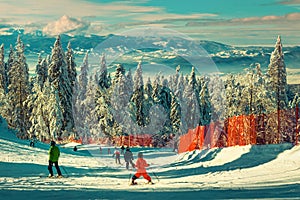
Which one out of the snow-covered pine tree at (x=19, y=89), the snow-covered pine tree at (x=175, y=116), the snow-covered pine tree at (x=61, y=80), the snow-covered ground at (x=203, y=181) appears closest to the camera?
the snow-covered ground at (x=203, y=181)

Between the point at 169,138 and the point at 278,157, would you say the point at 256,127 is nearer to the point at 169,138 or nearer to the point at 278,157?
the point at 278,157

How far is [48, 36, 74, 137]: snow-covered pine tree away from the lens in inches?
2458

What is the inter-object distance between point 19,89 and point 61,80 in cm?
633

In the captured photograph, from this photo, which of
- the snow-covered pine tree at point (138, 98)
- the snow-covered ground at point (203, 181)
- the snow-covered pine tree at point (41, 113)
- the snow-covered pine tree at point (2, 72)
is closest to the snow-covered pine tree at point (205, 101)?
the snow-covered pine tree at point (138, 98)

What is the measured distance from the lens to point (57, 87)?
207 ft

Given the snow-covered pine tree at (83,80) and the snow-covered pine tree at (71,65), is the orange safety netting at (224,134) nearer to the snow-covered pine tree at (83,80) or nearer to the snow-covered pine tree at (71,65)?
the snow-covered pine tree at (83,80)

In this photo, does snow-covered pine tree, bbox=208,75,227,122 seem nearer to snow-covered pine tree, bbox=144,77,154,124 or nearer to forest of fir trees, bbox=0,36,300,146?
forest of fir trees, bbox=0,36,300,146

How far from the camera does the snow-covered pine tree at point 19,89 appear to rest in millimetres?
64188

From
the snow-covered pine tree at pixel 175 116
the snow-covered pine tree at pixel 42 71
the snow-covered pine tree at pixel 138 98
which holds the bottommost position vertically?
the snow-covered pine tree at pixel 175 116

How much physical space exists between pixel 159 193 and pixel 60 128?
1915 inches

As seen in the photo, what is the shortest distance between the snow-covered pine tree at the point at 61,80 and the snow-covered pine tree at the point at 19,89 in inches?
159

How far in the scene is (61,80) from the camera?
63.2 metres

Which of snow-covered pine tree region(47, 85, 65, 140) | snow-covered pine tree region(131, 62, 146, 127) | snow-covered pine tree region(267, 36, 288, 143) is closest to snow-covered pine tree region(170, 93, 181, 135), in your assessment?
snow-covered pine tree region(131, 62, 146, 127)

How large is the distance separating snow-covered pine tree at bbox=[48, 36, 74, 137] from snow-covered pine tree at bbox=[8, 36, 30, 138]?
403cm
